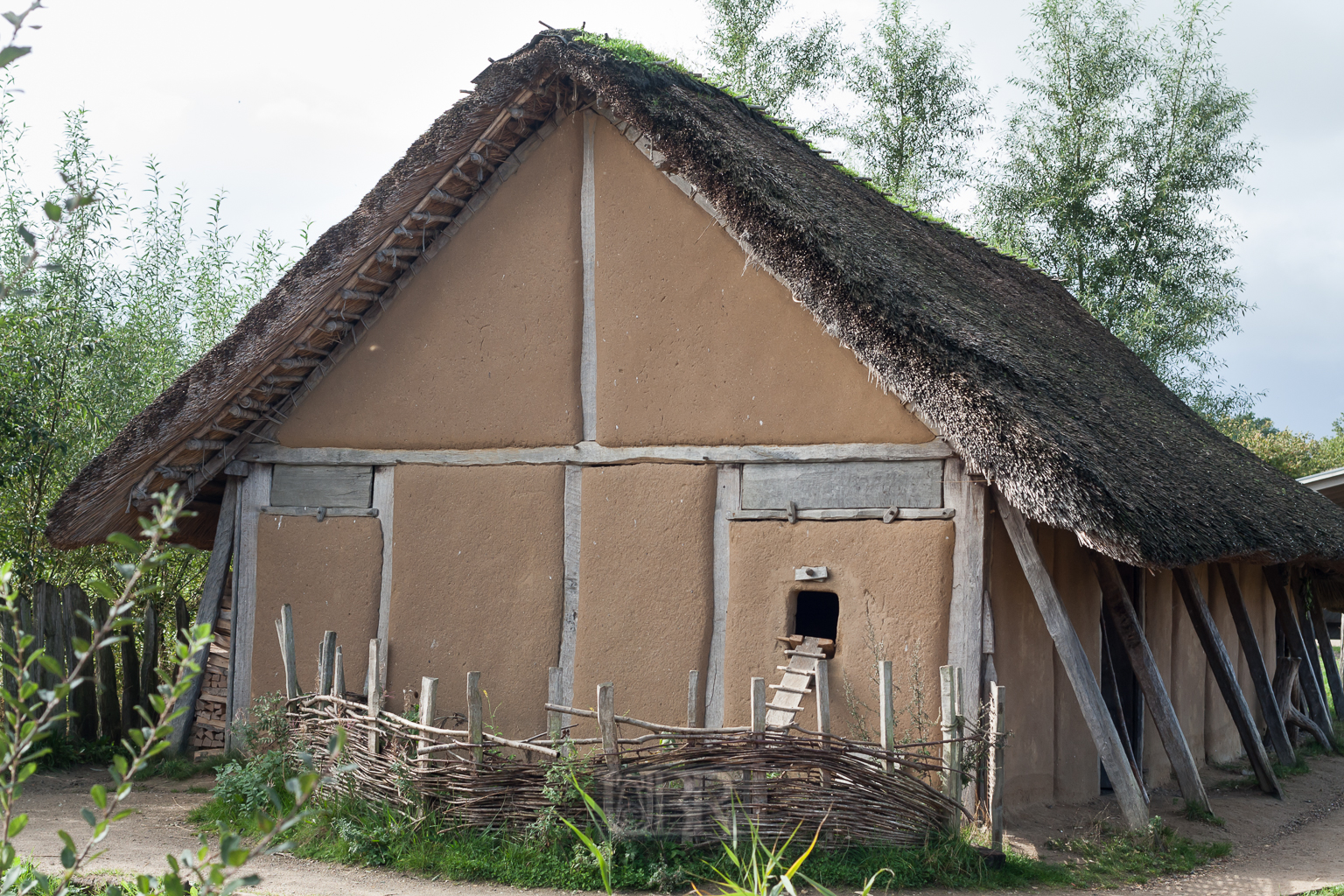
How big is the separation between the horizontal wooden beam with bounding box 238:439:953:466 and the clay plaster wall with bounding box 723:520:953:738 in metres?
0.43

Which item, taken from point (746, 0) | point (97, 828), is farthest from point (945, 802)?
point (746, 0)

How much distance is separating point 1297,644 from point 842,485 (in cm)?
631

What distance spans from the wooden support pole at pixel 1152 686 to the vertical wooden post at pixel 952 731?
1992 millimetres

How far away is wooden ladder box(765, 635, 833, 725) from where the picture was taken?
680 centimetres

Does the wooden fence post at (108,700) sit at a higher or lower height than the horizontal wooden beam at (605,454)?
lower

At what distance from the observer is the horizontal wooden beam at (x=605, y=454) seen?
679 centimetres

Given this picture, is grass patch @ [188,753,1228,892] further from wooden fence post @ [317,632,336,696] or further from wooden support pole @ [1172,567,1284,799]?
wooden support pole @ [1172,567,1284,799]

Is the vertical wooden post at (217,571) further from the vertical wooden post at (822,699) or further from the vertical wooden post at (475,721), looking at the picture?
the vertical wooden post at (822,699)

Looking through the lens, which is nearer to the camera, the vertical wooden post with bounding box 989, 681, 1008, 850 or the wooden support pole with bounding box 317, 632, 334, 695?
the vertical wooden post with bounding box 989, 681, 1008, 850

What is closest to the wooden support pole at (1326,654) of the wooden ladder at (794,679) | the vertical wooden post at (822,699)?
the wooden ladder at (794,679)

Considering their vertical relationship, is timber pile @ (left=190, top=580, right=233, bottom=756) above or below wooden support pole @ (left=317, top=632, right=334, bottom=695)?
below

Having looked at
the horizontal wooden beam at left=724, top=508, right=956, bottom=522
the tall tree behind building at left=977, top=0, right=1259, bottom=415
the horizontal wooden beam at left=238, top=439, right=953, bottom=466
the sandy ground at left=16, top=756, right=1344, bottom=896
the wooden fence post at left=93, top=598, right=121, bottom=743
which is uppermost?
the tall tree behind building at left=977, top=0, right=1259, bottom=415

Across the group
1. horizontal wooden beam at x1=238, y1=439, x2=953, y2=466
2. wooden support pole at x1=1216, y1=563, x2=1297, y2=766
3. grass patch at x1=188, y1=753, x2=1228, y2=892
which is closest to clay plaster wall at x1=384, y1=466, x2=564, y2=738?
horizontal wooden beam at x1=238, y1=439, x2=953, y2=466

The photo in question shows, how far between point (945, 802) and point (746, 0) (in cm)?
1680
